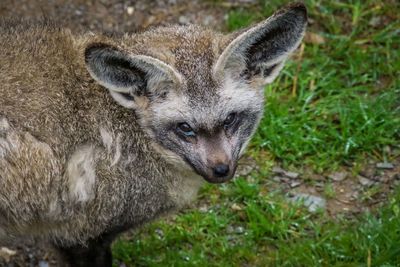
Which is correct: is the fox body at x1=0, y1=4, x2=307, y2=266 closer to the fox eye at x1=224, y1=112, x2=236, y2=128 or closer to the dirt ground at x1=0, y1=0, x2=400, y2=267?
the fox eye at x1=224, y1=112, x2=236, y2=128

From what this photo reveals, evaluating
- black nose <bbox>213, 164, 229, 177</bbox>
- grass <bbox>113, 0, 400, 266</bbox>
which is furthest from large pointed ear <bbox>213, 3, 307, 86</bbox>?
grass <bbox>113, 0, 400, 266</bbox>

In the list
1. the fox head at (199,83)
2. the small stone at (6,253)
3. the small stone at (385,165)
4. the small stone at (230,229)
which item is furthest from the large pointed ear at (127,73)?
the small stone at (385,165)

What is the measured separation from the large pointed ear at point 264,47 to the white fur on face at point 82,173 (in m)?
0.93

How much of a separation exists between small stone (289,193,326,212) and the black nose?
1.62m

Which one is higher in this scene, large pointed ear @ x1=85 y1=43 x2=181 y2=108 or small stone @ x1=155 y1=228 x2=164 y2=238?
large pointed ear @ x1=85 y1=43 x2=181 y2=108

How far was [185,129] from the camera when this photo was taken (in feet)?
16.6

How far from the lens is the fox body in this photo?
4.93m

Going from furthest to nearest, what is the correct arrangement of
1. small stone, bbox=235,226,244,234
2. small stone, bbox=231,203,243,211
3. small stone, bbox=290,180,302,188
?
1. small stone, bbox=290,180,302,188
2. small stone, bbox=231,203,243,211
3. small stone, bbox=235,226,244,234

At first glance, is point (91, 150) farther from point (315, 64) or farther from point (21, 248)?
point (315, 64)

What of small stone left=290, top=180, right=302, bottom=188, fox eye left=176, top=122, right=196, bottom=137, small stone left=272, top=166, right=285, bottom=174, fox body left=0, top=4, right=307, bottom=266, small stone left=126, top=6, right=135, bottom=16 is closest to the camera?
fox body left=0, top=4, right=307, bottom=266

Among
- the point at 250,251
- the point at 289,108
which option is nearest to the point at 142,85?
the point at 250,251

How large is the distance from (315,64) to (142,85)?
2725 mm

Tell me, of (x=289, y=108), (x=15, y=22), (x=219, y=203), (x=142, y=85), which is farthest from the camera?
(x=289, y=108)

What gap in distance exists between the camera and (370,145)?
6781mm
